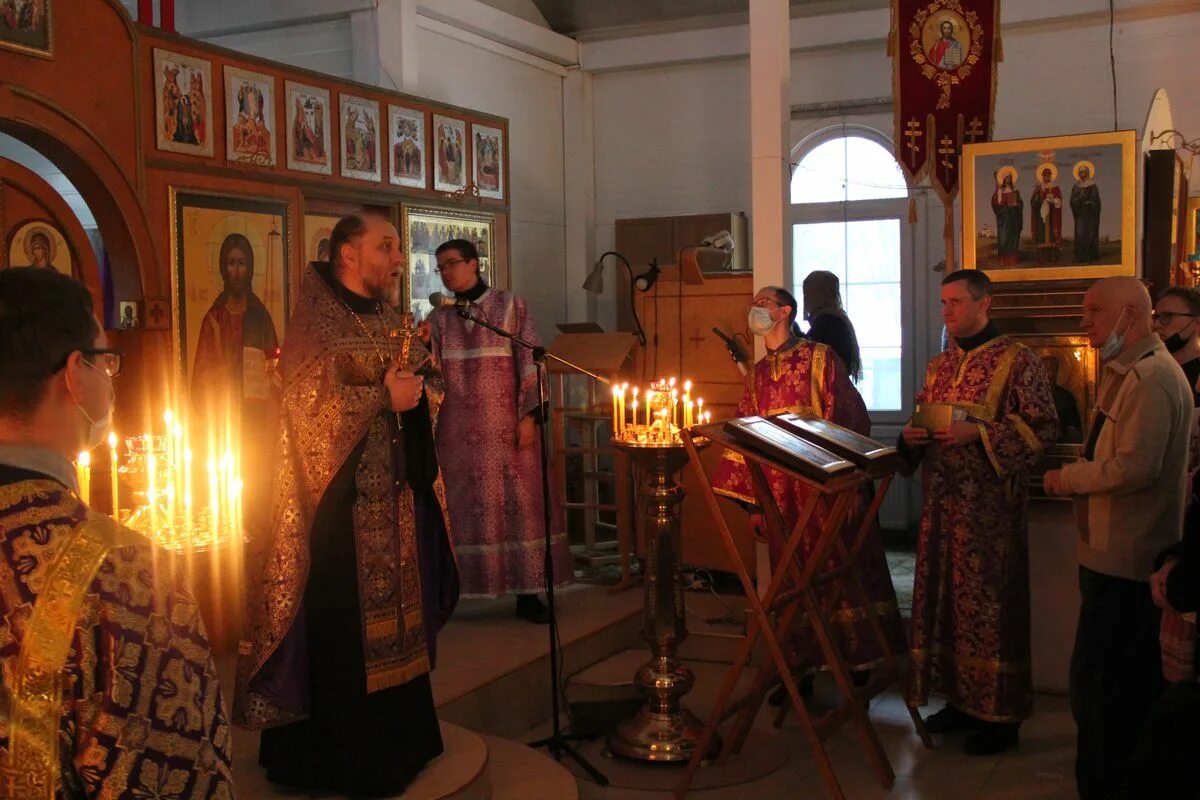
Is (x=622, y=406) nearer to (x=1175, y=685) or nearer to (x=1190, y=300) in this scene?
(x=1190, y=300)

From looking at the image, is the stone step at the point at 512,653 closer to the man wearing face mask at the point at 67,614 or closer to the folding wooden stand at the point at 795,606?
the folding wooden stand at the point at 795,606

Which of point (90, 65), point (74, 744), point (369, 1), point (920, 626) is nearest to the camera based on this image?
point (74, 744)

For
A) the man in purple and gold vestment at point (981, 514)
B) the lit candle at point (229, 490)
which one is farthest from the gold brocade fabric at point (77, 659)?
the man in purple and gold vestment at point (981, 514)

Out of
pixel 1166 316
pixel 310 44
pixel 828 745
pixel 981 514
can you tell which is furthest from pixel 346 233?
pixel 310 44

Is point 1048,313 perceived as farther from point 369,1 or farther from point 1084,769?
point 369,1

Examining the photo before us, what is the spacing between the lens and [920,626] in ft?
16.5

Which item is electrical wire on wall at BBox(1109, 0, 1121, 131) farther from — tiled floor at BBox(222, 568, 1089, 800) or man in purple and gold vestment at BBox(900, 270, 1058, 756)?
tiled floor at BBox(222, 568, 1089, 800)

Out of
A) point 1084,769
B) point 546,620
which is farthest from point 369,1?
point 1084,769

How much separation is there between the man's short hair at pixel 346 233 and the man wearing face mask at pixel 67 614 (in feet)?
6.39

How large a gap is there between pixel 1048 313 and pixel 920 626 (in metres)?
1.78

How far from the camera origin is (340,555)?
3592 millimetres

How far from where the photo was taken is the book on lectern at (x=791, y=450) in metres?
4.02

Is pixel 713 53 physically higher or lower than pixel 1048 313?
higher

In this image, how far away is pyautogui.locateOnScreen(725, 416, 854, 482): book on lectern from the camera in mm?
4016
